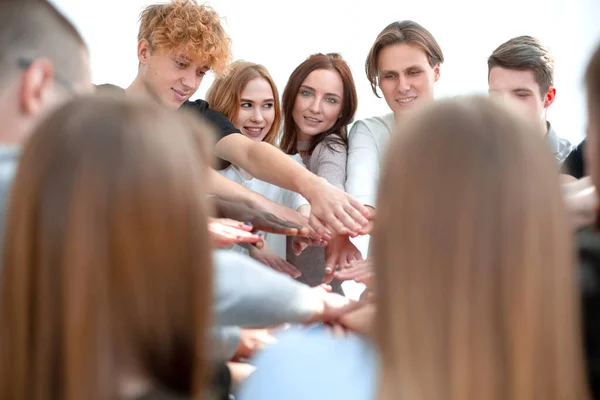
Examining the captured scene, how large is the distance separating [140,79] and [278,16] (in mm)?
1592

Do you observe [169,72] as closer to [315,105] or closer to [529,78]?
A: [315,105]

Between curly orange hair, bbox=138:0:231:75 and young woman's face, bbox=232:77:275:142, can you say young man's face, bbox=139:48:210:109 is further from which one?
young woman's face, bbox=232:77:275:142

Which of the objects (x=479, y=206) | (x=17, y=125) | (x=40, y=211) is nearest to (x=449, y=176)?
(x=479, y=206)

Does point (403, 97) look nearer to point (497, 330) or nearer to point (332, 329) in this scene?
point (332, 329)

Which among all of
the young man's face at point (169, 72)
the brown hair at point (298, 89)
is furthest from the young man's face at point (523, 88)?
the young man's face at point (169, 72)

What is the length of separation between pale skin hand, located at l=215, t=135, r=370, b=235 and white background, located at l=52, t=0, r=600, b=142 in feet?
5.02

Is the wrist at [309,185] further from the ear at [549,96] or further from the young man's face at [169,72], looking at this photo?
the ear at [549,96]

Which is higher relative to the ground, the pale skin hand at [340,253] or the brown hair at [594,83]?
the brown hair at [594,83]

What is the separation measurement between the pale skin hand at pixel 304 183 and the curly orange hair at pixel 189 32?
0.28 metres

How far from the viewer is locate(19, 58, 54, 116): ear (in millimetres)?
915

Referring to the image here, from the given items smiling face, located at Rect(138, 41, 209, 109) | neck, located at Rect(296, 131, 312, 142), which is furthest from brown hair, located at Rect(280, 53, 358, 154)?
smiling face, located at Rect(138, 41, 209, 109)

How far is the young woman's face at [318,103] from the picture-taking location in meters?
2.49

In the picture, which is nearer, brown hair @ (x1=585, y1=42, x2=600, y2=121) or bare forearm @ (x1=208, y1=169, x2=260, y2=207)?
brown hair @ (x1=585, y1=42, x2=600, y2=121)

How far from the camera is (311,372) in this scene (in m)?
0.71
